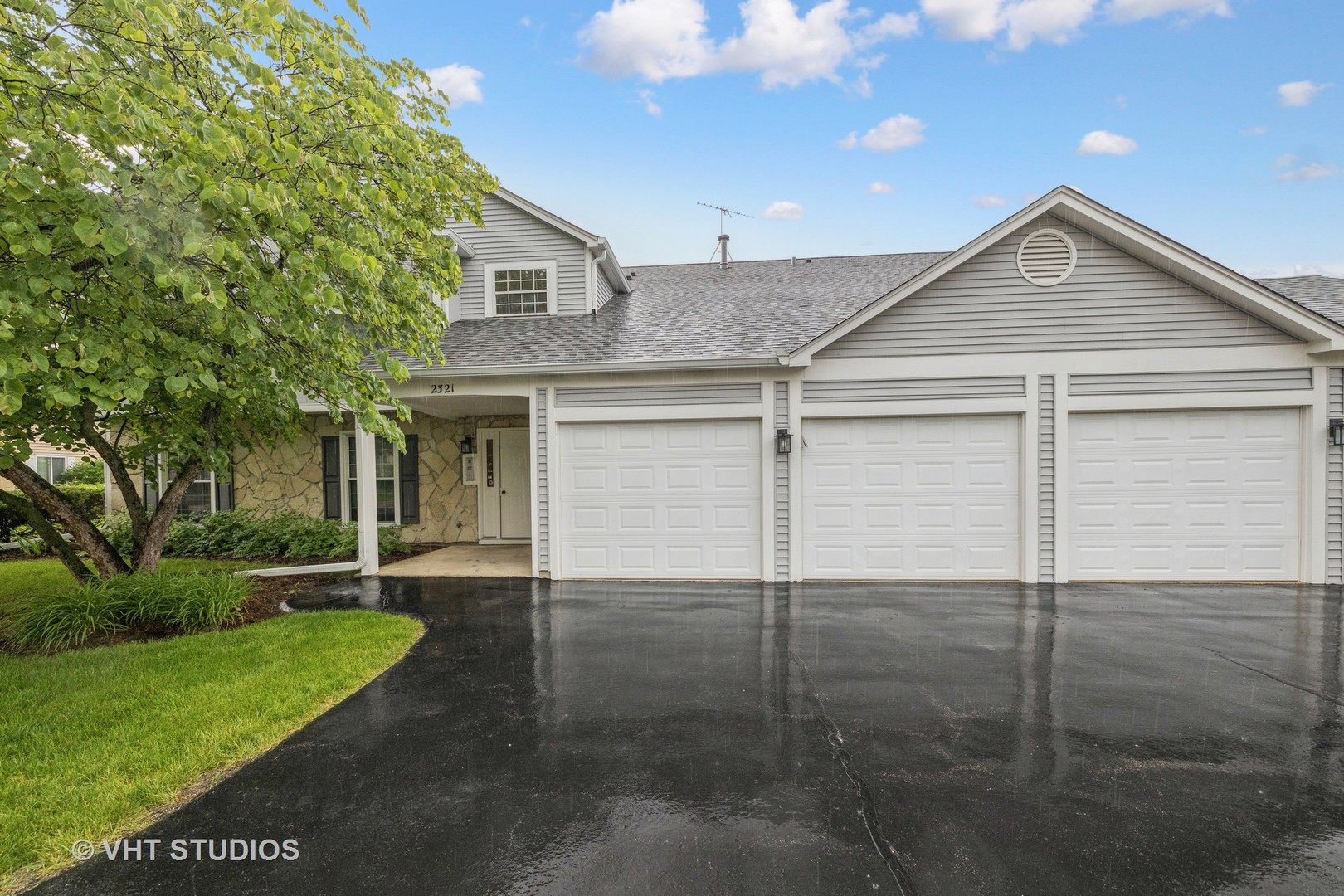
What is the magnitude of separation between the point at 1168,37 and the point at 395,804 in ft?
48.4

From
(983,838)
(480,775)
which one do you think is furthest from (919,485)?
(480,775)

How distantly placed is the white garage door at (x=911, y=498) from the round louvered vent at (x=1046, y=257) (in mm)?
1931

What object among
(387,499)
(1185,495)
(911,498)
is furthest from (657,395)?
(1185,495)

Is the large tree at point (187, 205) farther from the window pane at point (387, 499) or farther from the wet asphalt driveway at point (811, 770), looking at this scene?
the window pane at point (387, 499)

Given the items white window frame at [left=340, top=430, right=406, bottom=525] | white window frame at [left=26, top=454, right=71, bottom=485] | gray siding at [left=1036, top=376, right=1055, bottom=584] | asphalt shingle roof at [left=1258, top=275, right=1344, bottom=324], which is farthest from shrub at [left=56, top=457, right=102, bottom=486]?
asphalt shingle roof at [left=1258, top=275, right=1344, bottom=324]

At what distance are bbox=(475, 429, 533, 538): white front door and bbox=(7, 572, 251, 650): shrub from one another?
5159 millimetres

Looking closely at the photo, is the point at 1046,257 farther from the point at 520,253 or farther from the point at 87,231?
the point at 87,231

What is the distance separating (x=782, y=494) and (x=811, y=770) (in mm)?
4871

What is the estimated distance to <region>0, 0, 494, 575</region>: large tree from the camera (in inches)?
130

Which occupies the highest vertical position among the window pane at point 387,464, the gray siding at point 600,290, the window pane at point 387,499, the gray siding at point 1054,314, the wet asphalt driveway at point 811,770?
the gray siding at point 600,290

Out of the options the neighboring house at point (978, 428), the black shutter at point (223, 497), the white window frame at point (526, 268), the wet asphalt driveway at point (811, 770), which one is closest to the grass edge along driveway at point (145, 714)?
the wet asphalt driveway at point (811, 770)

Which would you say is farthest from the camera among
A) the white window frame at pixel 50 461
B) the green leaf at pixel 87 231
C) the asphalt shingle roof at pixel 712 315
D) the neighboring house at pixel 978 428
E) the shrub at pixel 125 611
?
the white window frame at pixel 50 461

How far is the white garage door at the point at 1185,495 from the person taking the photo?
723 cm

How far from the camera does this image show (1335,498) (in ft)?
23.3
